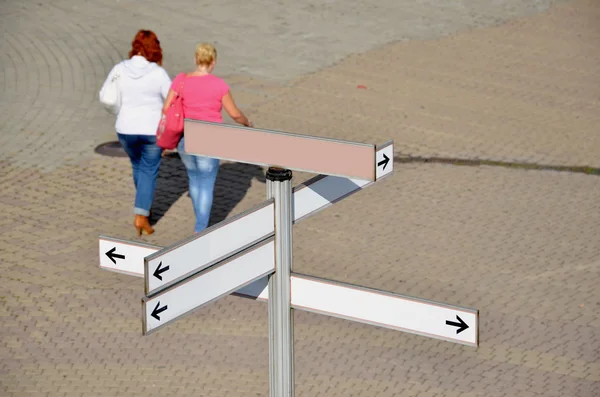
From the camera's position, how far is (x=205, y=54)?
962 centimetres

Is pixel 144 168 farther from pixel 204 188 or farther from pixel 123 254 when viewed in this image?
pixel 123 254

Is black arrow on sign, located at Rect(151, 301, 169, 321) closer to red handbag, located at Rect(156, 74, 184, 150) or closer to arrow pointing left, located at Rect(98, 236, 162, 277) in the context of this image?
arrow pointing left, located at Rect(98, 236, 162, 277)

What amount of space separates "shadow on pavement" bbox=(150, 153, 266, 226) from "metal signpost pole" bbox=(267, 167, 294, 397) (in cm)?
587

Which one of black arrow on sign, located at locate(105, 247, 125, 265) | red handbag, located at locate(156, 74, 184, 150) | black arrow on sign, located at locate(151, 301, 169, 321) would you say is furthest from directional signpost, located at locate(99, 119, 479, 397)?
red handbag, located at locate(156, 74, 184, 150)

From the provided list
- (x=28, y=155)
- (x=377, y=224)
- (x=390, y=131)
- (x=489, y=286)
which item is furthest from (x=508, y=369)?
(x=28, y=155)

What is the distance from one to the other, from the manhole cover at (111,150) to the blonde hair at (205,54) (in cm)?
261

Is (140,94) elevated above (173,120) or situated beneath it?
elevated above

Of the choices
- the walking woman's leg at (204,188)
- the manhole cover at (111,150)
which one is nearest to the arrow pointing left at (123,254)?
the walking woman's leg at (204,188)

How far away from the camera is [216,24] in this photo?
16156 mm

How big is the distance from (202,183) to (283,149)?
18.0 feet

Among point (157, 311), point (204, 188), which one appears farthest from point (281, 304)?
point (204, 188)

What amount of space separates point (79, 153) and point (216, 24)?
15.1ft

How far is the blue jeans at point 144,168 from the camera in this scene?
1010 cm

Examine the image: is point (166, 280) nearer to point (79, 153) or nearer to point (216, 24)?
point (79, 153)
